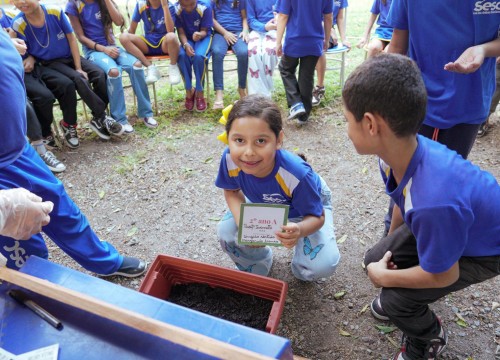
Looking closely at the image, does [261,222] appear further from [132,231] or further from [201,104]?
[201,104]

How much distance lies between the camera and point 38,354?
41.1 inches

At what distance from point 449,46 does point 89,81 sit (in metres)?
3.68

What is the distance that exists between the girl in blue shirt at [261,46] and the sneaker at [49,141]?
2.40 m

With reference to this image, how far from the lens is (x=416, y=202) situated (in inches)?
50.1

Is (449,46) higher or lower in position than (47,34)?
higher

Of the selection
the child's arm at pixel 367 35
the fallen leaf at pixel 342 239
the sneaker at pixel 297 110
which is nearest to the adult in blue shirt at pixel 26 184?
the fallen leaf at pixel 342 239

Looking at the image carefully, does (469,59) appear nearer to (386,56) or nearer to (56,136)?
(386,56)

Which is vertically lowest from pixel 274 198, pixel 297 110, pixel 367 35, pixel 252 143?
pixel 297 110

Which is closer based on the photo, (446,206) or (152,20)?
(446,206)

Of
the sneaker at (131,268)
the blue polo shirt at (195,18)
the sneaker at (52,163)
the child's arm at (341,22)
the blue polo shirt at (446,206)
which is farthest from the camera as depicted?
the child's arm at (341,22)

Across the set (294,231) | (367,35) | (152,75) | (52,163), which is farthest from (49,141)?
(367,35)

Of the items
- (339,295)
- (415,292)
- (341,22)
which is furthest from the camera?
(341,22)

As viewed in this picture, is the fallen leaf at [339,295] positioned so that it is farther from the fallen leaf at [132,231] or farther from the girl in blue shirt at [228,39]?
the girl in blue shirt at [228,39]

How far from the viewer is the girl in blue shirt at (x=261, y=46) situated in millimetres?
4578
